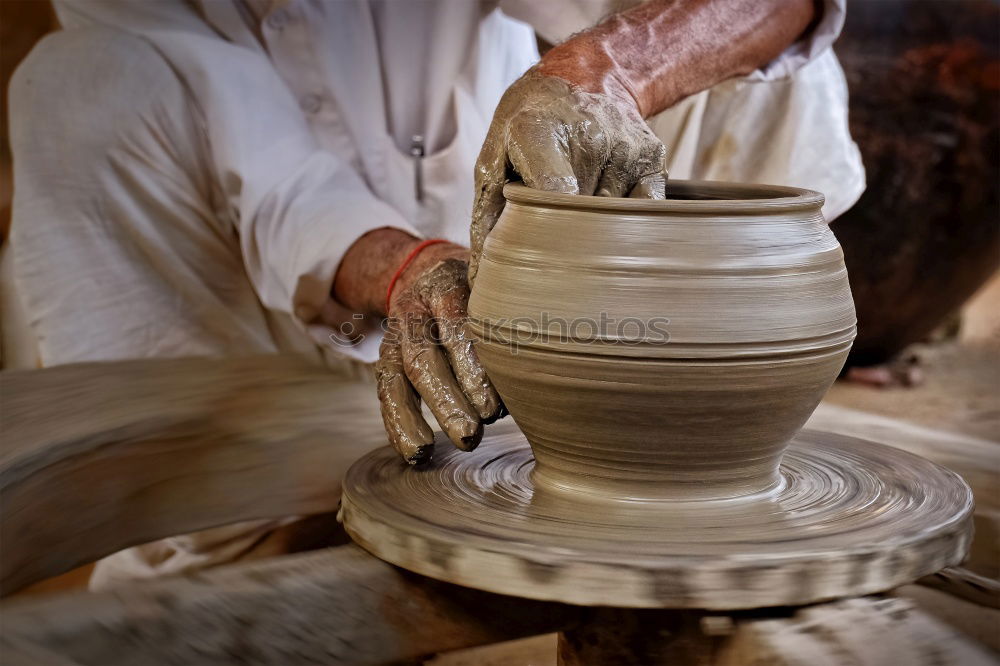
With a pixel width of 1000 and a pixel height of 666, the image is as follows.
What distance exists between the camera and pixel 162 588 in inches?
27.3

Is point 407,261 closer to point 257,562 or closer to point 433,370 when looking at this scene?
point 433,370

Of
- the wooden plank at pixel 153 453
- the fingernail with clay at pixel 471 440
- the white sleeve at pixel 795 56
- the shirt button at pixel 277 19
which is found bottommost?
the wooden plank at pixel 153 453

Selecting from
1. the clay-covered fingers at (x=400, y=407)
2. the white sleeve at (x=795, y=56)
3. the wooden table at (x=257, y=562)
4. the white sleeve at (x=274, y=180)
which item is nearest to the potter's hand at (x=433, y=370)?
the clay-covered fingers at (x=400, y=407)

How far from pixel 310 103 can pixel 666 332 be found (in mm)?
1152

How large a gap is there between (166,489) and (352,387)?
0.30 metres

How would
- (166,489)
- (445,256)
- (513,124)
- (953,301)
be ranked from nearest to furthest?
1. (513,124)
2. (166,489)
3. (445,256)
4. (953,301)

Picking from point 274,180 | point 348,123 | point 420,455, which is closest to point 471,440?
point 420,455

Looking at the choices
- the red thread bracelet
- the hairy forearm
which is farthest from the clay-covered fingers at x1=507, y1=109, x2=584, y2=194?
the red thread bracelet

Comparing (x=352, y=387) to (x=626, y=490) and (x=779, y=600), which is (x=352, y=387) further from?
(x=779, y=600)

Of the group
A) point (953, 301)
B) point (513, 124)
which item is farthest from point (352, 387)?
point (953, 301)

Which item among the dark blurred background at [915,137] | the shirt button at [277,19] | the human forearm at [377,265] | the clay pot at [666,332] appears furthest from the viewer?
the dark blurred background at [915,137]

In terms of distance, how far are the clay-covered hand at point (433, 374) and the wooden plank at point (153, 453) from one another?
0.15 meters

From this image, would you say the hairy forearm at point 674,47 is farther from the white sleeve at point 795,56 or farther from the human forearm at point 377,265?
the human forearm at point 377,265

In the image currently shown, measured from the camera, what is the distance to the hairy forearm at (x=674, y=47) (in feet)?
3.67
